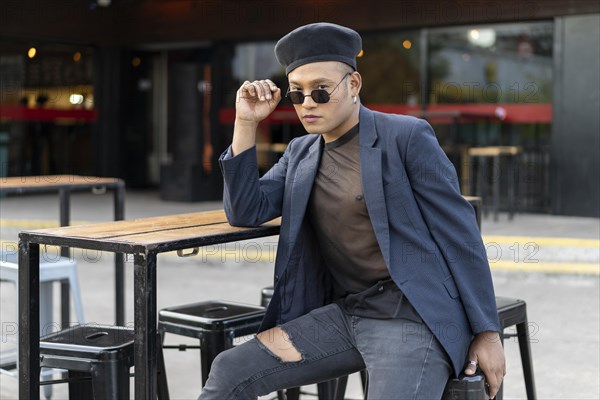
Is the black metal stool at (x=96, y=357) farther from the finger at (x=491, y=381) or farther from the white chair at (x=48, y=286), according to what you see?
the finger at (x=491, y=381)

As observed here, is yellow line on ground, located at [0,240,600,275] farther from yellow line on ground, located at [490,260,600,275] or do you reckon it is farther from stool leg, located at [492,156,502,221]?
stool leg, located at [492,156,502,221]

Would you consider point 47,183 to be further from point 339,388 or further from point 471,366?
point 471,366

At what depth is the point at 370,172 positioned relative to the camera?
2744mm

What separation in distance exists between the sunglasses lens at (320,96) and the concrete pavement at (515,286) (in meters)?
2.27

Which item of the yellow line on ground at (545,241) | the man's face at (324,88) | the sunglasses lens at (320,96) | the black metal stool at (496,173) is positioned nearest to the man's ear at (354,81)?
the man's face at (324,88)

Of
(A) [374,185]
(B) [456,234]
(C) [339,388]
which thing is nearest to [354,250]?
(A) [374,185]

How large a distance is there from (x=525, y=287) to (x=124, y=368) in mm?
5279

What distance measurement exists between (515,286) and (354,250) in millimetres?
5326

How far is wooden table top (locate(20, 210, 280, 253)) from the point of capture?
108 inches

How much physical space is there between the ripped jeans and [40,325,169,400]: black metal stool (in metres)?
0.55

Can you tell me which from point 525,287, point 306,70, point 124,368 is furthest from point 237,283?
point 306,70

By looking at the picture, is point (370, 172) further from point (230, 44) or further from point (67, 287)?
point (230, 44)

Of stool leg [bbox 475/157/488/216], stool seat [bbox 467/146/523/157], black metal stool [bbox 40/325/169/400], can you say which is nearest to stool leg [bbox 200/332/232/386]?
black metal stool [bbox 40/325/169/400]

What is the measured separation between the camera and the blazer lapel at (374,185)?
268 centimetres
